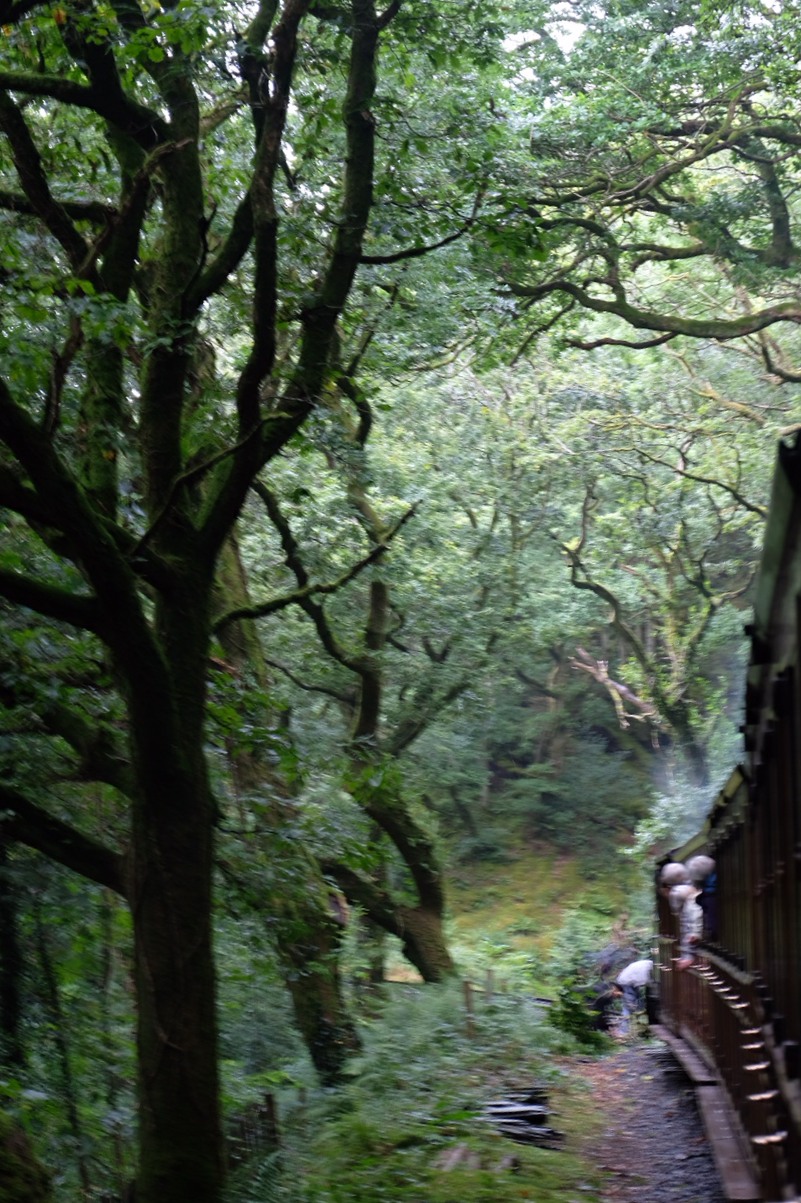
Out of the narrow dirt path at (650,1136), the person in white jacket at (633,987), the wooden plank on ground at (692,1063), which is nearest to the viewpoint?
the narrow dirt path at (650,1136)

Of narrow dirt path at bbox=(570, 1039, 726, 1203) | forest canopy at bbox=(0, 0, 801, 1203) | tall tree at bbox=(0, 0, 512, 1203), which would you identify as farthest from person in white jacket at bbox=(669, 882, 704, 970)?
tall tree at bbox=(0, 0, 512, 1203)

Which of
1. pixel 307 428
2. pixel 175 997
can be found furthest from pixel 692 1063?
pixel 307 428

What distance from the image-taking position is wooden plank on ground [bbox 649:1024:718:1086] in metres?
8.91

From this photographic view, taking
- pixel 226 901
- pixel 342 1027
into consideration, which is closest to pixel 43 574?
pixel 226 901

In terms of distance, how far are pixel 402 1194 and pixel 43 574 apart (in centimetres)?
505

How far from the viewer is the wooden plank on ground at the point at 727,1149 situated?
6000mm

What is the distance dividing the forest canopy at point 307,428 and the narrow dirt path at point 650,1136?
2.94 metres

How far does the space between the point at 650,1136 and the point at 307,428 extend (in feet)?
22.6

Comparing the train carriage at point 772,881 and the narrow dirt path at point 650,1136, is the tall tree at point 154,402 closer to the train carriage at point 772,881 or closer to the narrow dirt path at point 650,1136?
the train carriage at point 772,881

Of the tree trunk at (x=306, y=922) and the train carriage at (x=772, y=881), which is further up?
the tree trunk at (x=306, y=922)

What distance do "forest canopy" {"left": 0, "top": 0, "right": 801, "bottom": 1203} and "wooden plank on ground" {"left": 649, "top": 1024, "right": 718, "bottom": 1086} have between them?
310cm

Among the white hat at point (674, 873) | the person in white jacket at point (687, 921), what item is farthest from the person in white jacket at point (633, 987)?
the person in white jacket at point (687, 921)

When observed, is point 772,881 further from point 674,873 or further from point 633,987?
point 633,987

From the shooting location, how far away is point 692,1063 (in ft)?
33.0
